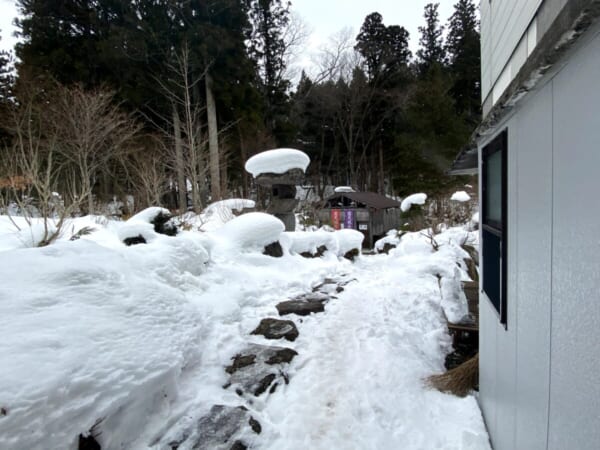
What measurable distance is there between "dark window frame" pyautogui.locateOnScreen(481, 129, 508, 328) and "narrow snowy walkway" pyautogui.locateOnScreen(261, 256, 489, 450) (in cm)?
105

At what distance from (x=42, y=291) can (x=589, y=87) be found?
320 centimetres

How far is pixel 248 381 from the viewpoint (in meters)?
2.77

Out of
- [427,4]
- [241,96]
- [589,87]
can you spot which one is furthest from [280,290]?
[427,4]

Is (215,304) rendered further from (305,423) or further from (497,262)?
(497,262)

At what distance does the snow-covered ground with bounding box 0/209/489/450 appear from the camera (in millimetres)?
1730

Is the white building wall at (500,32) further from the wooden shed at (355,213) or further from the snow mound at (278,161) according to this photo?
the wooden shed at (355,213)

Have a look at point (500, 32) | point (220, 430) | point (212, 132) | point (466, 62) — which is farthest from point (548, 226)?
point (466, 62)

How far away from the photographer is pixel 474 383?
2.97 meters

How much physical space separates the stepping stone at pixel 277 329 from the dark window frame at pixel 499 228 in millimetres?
2190

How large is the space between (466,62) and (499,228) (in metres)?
26.3

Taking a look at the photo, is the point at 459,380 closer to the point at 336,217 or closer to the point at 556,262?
the point at 556,262

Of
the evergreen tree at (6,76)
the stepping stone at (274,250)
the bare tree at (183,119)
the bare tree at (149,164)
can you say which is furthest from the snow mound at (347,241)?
the evergreen tree at (6,76)

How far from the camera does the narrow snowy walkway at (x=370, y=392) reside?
223 centimetres

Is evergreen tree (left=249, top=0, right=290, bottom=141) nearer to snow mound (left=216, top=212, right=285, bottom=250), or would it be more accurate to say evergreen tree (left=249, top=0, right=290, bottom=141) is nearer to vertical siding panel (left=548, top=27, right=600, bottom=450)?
snow mound (left=216, top=212, right=285, bottom=250)
